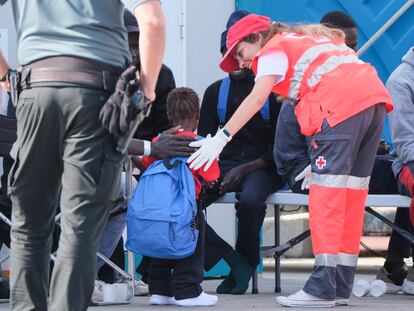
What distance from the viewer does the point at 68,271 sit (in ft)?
12.7

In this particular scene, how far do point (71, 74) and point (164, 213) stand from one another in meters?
2.25

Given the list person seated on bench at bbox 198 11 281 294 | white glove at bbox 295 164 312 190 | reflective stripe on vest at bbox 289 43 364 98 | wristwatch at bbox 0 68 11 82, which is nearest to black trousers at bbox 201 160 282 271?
person seated on bench at bbox 198 11 281 294

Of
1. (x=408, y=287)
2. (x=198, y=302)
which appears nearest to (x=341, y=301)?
(x=198, y=302)

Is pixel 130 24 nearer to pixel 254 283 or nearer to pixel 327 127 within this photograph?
pixel 327 127

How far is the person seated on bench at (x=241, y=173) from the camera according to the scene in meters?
6.94

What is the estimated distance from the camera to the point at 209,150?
5.75 m

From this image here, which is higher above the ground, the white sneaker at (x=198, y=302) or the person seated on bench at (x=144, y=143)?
the person seated on bench at (x=144, y=143)

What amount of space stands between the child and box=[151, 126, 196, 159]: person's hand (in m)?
0.07

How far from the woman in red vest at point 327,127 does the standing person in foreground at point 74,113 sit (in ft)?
6.15

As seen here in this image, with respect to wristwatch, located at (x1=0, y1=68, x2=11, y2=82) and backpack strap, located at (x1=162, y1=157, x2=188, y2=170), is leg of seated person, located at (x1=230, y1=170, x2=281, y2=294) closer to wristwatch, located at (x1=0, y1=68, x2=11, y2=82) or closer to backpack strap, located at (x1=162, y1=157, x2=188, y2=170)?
backpack strap, located at (x1=162, y1=157, x2=188, y2=170)

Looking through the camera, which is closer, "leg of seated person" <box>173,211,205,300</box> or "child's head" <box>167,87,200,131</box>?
"leg of seated person" <box>173,211,205,300</box>

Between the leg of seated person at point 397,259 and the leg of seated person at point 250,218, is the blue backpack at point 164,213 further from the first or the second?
the leg of seated person at point 397,259

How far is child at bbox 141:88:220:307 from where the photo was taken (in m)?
6.19

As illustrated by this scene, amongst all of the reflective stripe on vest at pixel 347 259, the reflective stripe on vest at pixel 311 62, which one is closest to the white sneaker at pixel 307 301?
the reflective stripe on vest at pixel 347 259
